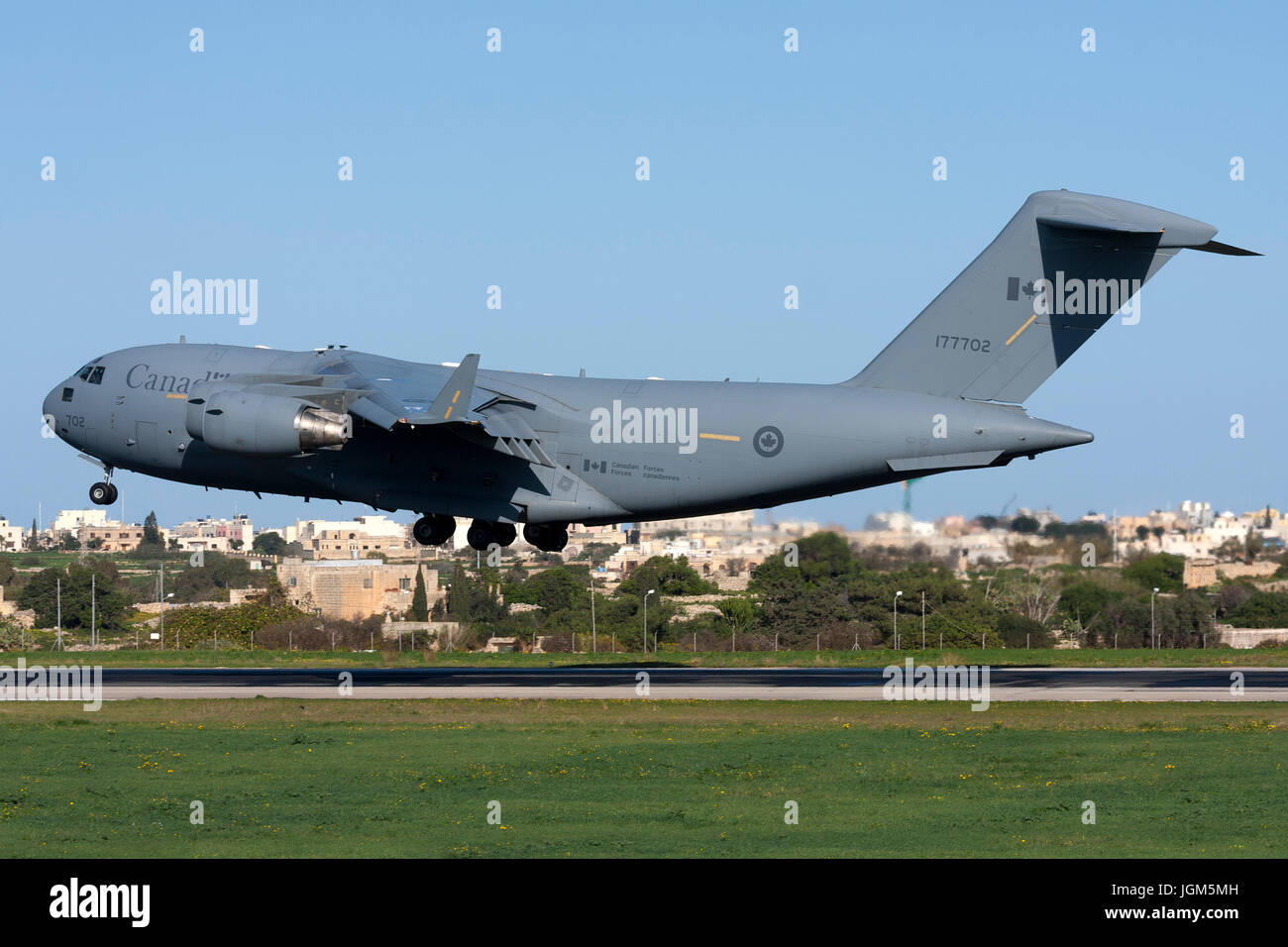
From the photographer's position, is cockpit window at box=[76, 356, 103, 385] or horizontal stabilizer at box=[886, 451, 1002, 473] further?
cockpit window at box=[76, 356, 103, 385]

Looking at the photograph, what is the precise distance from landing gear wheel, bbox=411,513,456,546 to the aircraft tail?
30.7 ft

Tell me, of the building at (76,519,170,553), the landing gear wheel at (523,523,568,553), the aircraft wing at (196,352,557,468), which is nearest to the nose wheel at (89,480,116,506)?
the aircraft wing at (196,352,557,468)

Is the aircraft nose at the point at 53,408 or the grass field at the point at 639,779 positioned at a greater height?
the aircraft nose at the point at 53,408

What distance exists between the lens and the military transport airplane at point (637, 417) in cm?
2645

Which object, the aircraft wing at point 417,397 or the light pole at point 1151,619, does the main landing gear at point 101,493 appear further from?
the light pole at point 1151,619

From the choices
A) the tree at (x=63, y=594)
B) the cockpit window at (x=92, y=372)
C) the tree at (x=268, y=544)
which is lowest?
the tree at (x=63, y=594)

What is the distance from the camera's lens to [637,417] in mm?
28547

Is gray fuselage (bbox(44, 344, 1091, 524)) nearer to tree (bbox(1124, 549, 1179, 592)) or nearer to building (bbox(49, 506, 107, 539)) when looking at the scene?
tree (bbox(1124, 549, 1179, 592))

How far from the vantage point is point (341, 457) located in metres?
29.8

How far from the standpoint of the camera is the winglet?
2658 centimetres

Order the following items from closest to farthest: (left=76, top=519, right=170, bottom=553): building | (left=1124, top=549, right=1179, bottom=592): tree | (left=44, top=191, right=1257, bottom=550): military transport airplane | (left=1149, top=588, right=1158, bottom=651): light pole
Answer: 1. (left=44, top=191, right=1257, bottom=550): military transport airplane
2. (left=1124, top=549, right=1179, bottom=592): tree
3. (left=1149, top=588, right=1158, bottom=651): light pole
4. (left=76, top=519, right=170, bottom=553): building

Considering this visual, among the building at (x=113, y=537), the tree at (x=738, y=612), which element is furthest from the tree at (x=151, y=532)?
the tree at (x=738, y=612)

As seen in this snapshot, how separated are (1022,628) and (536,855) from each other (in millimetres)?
33019

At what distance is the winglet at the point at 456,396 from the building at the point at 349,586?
27.2 metres
